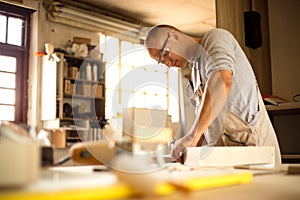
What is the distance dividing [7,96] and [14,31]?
34.4 inches

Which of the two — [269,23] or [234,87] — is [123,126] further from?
[269,23]

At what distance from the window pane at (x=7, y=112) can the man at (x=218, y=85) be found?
10.7 ft

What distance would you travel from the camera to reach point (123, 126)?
0.76 meters

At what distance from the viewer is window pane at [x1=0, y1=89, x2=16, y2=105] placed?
448 cm

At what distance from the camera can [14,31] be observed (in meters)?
4.74

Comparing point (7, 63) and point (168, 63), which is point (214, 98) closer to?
point (168, 63)

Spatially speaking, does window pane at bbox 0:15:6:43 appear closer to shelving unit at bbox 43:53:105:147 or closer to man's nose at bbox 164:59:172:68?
shelving unit at bbox 43:53:105:147

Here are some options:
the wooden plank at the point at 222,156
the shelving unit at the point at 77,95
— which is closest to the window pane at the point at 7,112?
the shelving unit at the point at 77,95

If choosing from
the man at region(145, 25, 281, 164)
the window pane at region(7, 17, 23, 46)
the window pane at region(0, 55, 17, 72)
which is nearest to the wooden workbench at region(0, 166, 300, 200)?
the man at region(145, 25, 281, 164)

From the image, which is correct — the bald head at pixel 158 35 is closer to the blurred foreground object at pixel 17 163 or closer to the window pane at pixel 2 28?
the blurred foreground object at pixel 17 163

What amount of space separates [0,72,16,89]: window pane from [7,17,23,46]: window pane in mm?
421

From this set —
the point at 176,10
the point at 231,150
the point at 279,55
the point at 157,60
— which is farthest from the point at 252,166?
the point at 176,10

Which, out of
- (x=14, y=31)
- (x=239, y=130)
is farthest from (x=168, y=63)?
(x=14, y=31)

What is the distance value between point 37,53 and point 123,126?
13.6ft
